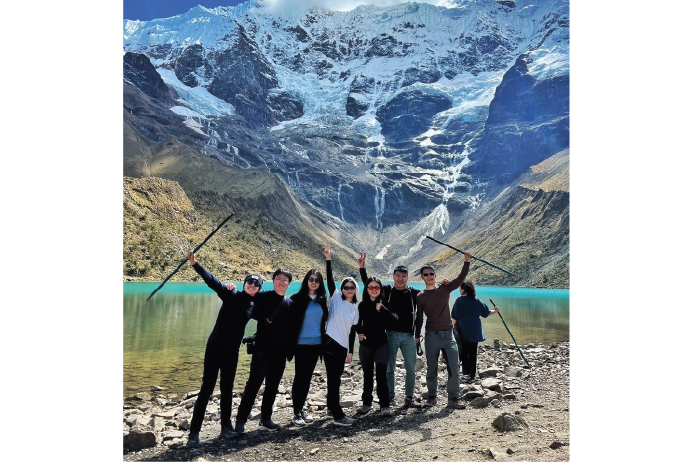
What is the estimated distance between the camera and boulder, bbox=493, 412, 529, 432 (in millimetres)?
5348

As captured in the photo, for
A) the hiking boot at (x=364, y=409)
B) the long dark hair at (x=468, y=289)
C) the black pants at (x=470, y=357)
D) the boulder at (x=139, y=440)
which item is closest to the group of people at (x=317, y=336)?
the hiking boot at (x=364, y=409)

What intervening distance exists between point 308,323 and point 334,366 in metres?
0.60

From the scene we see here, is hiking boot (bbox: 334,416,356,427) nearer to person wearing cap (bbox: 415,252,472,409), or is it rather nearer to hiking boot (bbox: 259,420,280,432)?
hiking boot (bbox: 259,420,280,432)

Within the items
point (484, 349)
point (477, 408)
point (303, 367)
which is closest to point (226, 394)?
point (303, 367)

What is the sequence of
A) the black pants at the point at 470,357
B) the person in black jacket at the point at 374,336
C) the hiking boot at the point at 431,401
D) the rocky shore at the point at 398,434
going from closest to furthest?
1. the rocky shore at the point at 398,434
2. the person in black jacket at the point at 374,336
3. the hiking boot at the point at 431,401
4. the black pants at the point at 470,357

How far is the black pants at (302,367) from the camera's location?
5781 millimetres

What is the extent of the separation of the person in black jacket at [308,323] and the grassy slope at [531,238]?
68.0 meters

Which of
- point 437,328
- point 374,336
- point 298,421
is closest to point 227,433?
point 298,421

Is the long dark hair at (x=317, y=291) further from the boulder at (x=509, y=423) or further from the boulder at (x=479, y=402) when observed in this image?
the boulder at (x=479, y=402)

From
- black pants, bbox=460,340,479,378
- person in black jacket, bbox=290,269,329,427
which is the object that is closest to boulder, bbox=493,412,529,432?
person in black jacket, bbox=290,269,329,427

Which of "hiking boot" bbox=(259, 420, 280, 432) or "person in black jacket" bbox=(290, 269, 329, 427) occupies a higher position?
"person in black jacket" bbox=(290, 269, 329, 427)

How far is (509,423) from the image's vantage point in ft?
17.6

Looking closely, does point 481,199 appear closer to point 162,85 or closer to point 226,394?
point 162,85

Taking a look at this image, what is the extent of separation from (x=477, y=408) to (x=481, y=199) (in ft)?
489
